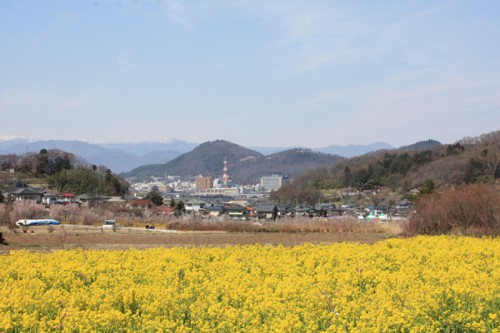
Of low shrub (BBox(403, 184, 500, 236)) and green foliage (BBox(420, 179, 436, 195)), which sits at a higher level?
green foliage (BBox(420, 179, 436, 195))

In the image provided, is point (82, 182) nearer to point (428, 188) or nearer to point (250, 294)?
point (428, 188)

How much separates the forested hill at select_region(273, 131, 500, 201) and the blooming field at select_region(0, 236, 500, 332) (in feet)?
256

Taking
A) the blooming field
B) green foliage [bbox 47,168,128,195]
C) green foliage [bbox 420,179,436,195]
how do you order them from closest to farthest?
the blooming field, green foliage [bbox 420,179,436,195], green foliage [bbox 47,168,128,195]

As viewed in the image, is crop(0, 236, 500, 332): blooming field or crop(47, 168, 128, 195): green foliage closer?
crop(0, 236, 500, 332): blooming field

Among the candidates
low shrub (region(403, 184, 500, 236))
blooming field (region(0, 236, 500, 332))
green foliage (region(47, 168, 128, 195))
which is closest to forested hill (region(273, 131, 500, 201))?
green foliage (region(47, 168, 128, 195))

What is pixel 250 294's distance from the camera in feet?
30.5

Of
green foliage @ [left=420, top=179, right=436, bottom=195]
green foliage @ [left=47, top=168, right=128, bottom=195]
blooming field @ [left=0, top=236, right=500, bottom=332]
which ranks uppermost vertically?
green foliage @ [left=47, top=168, right=128, bottom=195]

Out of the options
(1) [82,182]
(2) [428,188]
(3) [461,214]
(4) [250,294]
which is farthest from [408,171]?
(4) [250,294]

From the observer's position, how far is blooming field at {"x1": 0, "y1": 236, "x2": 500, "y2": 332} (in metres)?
8.07

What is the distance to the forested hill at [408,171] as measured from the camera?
9623cm

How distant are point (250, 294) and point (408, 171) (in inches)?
4697

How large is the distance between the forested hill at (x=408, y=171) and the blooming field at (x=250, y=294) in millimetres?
78111

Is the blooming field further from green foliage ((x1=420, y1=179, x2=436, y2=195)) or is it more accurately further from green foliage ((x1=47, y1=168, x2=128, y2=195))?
green foliage ((x1=47, y1=168, x2=128, y2=195))

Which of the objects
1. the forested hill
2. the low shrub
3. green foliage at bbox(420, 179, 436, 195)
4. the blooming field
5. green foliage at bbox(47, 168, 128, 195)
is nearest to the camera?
the blooming field
